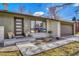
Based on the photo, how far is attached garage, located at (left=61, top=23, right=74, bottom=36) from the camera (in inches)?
98.7

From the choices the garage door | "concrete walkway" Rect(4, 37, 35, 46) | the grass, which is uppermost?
the garage door

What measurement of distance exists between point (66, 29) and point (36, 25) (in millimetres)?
616

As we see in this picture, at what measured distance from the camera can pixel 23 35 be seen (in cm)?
248

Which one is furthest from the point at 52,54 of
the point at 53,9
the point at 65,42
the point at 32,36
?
the point at 53,9

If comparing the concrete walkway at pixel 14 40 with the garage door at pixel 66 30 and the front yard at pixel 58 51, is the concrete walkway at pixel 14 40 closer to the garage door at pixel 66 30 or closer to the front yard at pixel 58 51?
the front yard at pixel 58 51

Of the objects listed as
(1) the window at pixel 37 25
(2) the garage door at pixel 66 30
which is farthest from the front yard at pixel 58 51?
(1) the window at pixel 37 25

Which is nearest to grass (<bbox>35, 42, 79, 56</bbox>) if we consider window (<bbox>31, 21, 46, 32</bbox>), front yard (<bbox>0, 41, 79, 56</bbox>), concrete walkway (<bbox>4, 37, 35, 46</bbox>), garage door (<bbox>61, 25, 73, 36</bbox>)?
front yard (<bbox>0, 41, 79, 56</bbox>)

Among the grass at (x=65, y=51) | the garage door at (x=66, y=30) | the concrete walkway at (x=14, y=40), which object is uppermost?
the garage door at (x=66, y=30)

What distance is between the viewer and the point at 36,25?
248 centimetres

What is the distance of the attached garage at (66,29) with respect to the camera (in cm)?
251

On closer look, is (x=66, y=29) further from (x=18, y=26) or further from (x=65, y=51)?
(x=18, y=26)

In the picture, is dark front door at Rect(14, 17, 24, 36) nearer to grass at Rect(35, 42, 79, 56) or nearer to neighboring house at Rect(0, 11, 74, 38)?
neighboring house at Rect(0, 11, 74, 38)

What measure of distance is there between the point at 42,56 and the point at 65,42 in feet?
1.80

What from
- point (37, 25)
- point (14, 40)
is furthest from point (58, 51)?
point (14, 40)
